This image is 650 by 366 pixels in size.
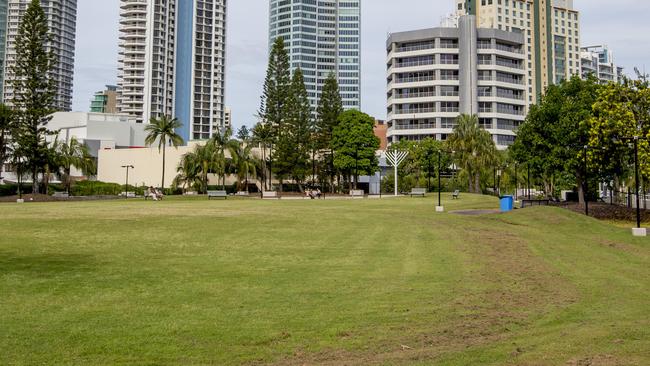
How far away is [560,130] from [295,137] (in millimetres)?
39400

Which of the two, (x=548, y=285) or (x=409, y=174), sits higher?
(x=409, y=174)

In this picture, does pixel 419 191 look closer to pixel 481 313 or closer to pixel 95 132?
pixel 481 313

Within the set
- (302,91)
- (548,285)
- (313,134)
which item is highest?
(302,91)

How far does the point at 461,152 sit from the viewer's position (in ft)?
219

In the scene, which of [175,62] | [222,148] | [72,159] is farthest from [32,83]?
[175,62]

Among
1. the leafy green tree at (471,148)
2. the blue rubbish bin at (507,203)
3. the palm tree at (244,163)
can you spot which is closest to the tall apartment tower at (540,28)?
the leafy green tree at (471,148)

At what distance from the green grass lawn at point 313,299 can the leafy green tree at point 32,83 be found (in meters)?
43.8

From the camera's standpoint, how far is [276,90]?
70500 millimetres

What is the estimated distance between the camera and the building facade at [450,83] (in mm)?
102438

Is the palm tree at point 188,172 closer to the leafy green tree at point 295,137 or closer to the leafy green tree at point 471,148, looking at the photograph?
the leafy green tree at point 295,137

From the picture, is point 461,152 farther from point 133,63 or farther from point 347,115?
point 133,63

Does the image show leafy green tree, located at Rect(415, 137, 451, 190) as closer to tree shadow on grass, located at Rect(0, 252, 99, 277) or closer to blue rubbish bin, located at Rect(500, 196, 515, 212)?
blue rubbish bin, located at Rect(500, 196, 515, 212)

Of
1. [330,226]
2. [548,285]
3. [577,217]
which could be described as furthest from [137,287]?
[577,217]

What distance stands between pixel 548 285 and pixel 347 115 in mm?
65093
